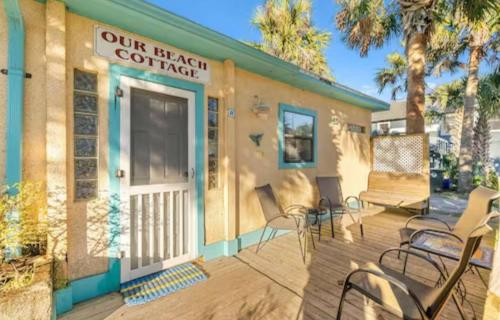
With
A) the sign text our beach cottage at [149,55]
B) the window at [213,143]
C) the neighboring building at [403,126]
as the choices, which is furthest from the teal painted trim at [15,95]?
the neighboring building at [403,126]

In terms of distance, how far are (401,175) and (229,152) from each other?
4.52 metres

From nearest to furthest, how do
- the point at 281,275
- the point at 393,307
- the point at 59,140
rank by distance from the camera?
1. the point at 393,307
2. the point at 59,140
3. the point at 281,275

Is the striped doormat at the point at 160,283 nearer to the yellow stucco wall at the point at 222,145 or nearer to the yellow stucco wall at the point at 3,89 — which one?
the yellow stucco wall at the point at 222,145

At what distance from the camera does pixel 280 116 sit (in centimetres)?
414

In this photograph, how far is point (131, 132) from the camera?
2.51 meters

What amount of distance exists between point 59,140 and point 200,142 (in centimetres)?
147

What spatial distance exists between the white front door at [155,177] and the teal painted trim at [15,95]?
0.78 m

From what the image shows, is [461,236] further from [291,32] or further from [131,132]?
[291,32]

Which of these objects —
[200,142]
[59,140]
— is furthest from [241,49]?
[59,140]

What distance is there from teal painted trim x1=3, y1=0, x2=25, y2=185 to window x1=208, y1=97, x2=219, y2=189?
1.89m

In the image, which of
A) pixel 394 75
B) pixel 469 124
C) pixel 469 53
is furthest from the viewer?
pixel 394 75

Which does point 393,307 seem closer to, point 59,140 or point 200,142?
point 200,142

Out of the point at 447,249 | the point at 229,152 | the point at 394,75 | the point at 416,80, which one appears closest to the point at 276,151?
the point at 229,152

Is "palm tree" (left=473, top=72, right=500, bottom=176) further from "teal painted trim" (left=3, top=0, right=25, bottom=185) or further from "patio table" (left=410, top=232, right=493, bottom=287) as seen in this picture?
"teal painted trim" (left=3, top=0, right=25, bottom=185)
